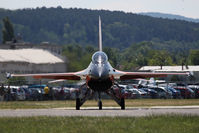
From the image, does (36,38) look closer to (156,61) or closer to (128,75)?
(156,61)

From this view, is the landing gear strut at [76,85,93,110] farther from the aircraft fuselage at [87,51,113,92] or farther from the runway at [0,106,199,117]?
the runway at [0,106,199,117]

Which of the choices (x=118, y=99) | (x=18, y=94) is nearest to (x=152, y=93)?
(x=18, y=94)

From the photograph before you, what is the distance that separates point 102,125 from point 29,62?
77721 mm

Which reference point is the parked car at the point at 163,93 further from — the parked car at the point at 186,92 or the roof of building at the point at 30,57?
the roof of building at the point at 30,57

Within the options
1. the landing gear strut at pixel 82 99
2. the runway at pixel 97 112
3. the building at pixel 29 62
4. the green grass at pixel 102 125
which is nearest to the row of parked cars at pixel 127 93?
the landing gear strut at pixel 82 99

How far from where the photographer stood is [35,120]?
19922 millimetres

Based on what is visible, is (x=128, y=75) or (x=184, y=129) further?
(x=128, y=75)

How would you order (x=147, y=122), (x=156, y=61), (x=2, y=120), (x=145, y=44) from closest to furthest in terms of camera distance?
(x=147, y=122)
(x=2, y=120)
(x=156, y=61)
(x=145, y=44)

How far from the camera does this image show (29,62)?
9475 cm

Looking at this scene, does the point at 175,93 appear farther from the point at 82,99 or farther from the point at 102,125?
the point at 102,125

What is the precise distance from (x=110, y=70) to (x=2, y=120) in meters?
9.43

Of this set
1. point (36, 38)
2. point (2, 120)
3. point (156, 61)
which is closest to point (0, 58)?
point (156, 61)

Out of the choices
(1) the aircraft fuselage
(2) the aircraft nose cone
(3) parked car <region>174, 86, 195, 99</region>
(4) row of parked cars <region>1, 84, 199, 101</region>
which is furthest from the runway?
(3) parked car <region>174, 86, 195, 99</region>

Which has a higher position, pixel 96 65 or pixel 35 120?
pixel 96 65
